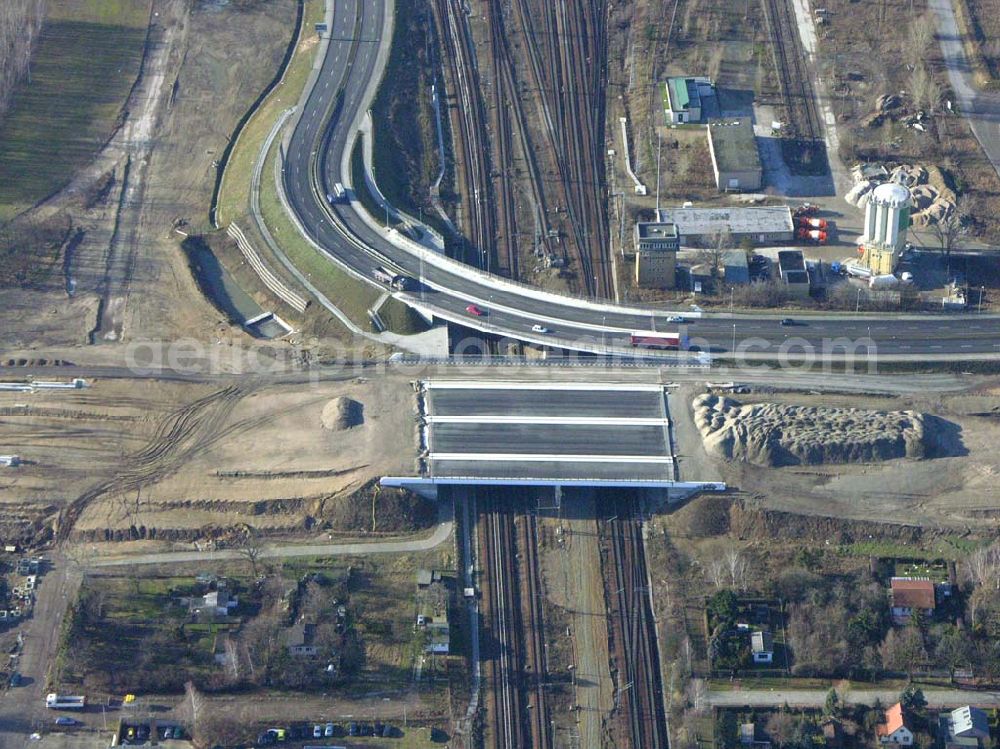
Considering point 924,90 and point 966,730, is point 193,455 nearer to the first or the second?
point 966,730

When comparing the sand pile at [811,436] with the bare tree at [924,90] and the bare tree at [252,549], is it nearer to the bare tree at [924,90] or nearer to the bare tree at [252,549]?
the bare tree at [252,549]

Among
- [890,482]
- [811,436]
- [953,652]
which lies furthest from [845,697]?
[811,436]

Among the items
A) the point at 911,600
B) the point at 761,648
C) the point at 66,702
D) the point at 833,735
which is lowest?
the point at 833,735

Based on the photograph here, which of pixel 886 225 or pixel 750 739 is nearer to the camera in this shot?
pixel 750 739

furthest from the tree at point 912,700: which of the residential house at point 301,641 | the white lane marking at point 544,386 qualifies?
the residential house at point 301,641

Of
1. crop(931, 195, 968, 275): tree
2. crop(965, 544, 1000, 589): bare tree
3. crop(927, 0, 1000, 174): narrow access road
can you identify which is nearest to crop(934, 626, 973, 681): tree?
crop(965, 544, 1000, 589): bare tree

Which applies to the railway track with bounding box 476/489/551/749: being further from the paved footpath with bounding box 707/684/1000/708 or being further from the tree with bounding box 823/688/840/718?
the tree with bounding box 823/688/840/718
